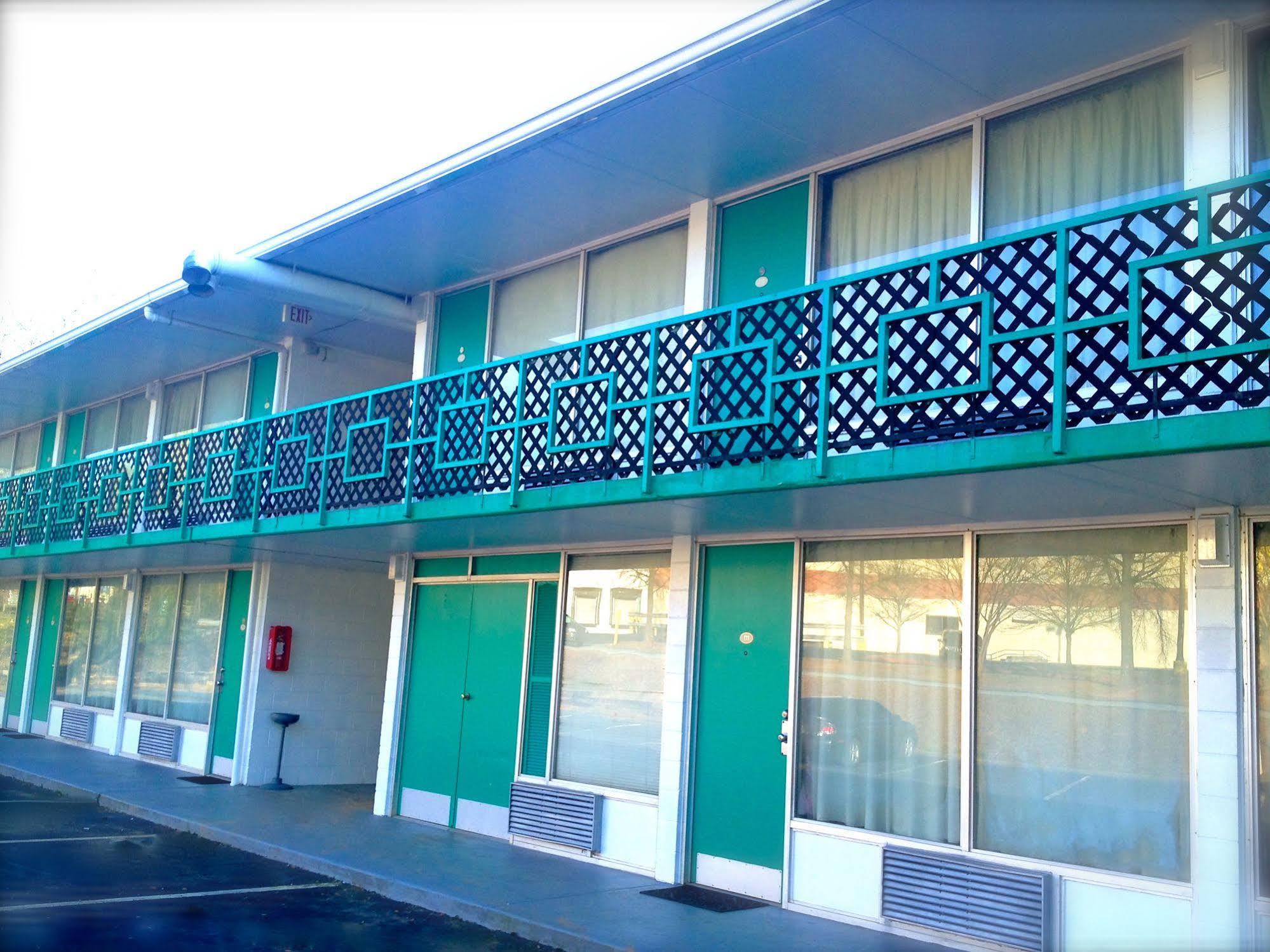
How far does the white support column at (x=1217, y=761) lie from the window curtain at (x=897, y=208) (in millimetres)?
2986

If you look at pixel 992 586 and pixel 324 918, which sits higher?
pixel 992 586

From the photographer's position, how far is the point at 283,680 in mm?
15242

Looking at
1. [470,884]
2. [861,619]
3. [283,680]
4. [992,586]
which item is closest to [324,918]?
[470,884]

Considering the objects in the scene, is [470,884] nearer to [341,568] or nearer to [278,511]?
[278,511]

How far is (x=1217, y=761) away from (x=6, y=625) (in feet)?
75.3

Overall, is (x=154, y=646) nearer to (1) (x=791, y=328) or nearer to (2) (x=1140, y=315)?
(1) (x=791, y=328)

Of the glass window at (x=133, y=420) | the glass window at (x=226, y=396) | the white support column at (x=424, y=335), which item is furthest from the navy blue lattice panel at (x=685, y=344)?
the glass window at (x=133, y=420)

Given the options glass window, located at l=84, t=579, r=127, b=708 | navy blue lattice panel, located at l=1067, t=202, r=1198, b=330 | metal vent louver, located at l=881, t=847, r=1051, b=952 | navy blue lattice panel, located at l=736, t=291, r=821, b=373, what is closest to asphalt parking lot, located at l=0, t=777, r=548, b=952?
metal vent louver, located at l=881, t=847, r=1051, b=952

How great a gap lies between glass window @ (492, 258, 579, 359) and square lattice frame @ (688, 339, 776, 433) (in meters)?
3.43

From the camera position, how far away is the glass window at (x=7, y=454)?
80.7 ft

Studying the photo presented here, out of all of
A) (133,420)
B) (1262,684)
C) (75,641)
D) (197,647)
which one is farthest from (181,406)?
(1262,684)

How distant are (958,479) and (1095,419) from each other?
914mm

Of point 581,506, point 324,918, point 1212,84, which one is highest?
point 1212,84

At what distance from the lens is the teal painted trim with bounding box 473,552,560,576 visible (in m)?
11.5
